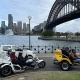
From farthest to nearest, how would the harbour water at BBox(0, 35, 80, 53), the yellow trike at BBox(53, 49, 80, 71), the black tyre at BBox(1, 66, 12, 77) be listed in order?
the harbour water at BBox(0, 35, 80, 53), the yellow trike at BBox(53, 49, 80, 71), the black tyre at BBox(1, 66, 12, 77)

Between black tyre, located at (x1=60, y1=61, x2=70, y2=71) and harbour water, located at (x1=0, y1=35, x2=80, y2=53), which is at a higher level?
harbour water, located at (x1=0, y1=35, x2=80, y2=53)

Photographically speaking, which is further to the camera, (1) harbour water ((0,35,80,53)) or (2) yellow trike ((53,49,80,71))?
(1) harbour water ((0,35,80,53))

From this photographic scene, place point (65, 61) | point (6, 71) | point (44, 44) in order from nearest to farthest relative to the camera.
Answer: point (6, 71) → point (65, 61) → point (44, 44)

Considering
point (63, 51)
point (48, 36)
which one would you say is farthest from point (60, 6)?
point (63, 51)

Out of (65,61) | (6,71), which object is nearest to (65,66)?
(65,61)

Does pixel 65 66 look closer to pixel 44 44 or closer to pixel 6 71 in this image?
pixel 6 71

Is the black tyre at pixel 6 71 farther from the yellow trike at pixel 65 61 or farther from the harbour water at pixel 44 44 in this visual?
the harbour water at pixel 44 44

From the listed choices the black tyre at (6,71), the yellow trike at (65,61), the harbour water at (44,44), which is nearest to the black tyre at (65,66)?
the yellow trike at (65,61)

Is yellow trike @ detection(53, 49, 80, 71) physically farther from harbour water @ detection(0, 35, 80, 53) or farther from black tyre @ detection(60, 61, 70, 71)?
harbour water @ detection(0, 35, 80, 53)

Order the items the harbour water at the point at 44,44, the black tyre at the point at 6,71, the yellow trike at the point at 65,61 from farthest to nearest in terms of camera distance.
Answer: the harbour water at the point at 44,44 → the yellow trike at the point at 65,61 → the black tyre at the point at 6,71

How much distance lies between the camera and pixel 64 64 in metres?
11.0

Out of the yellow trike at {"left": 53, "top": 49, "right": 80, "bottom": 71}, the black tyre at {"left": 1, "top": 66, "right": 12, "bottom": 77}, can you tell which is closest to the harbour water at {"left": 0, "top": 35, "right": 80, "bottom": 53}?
the yellow trike at {"left": 53, "top": 49, "right": 80, "bottom": 71}

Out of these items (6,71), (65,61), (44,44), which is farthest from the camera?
(44,44)

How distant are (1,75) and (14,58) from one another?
1.21 metres
